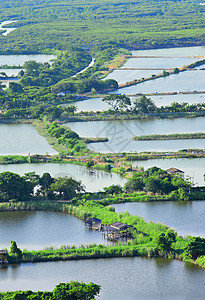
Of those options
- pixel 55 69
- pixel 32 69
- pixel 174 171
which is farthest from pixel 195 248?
pixel 32 69

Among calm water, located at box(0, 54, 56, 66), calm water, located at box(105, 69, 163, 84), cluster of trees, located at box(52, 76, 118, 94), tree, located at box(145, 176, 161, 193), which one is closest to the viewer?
tree, located at box(145, 176, 161, 193)

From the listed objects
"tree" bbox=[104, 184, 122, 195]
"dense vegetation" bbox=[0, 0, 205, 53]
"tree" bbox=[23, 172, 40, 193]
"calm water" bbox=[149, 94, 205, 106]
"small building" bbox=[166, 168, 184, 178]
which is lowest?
"tree" bbox=[104, 184, 122, 195]

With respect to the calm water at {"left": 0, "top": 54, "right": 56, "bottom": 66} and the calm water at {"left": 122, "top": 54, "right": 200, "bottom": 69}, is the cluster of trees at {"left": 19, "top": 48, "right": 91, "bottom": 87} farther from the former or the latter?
the calm water at {"left": 122, "top": 54, "right": 200, "bottom": 69}

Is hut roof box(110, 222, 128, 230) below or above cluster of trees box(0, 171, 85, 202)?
below

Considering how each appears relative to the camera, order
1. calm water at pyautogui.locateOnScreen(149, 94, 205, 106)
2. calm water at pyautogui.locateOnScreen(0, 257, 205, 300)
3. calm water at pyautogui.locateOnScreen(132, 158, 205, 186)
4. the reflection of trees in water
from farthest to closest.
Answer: calm water at pyautogui.locateOnScreen(149, 94, 205, 106) → calm water at pyautogui.locateOnScreen(132, 158, 205, 186) → the reflection of trees in water → calm water at pyautogui.locateOnScreen(0, 257, 205, 300)

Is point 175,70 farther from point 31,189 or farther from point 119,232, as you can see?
point 119,232

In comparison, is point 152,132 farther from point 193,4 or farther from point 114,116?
point 193,4

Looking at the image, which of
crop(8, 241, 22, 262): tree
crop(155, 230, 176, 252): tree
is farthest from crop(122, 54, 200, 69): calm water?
crop(8, 241, 22, 262): tree
